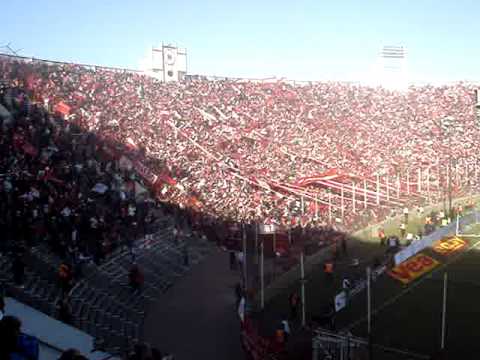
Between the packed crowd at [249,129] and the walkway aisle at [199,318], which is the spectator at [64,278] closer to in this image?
the walkway aisle at [199,318]

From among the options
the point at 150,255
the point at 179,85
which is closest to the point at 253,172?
the point at 150,255

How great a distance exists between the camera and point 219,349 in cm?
1478

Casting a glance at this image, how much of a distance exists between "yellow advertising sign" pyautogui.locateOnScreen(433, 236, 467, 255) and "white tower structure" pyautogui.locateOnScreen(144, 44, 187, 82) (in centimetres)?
3210

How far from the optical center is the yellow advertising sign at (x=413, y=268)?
65.4 ft

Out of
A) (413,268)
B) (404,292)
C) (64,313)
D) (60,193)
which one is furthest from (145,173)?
(64,313)

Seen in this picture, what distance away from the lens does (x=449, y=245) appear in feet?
79.3

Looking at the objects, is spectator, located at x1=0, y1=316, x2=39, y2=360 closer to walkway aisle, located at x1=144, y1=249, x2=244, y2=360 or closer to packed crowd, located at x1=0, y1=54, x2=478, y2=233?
walkway aisle, located at x1=144, y1=249, x2=244, y2=360

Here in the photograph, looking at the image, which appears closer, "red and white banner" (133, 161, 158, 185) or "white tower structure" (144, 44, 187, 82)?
"red and white banner" (133, 161, 158, 185)

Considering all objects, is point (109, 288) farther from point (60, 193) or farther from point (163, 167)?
point (163, 167)

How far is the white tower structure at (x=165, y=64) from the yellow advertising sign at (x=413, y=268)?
33.7 meters

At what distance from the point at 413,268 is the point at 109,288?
11.0 meters

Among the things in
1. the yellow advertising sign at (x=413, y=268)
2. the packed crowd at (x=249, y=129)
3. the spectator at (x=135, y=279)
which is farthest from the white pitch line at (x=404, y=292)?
the spectator at (x=135, y=279)

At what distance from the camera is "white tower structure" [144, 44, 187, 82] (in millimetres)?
51188

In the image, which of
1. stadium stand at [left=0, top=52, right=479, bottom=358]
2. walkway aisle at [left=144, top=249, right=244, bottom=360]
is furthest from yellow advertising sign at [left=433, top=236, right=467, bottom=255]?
Answer: walkway aisle at [left=144, top=249, right=244, bottom=360]
